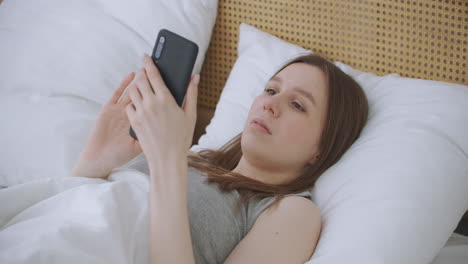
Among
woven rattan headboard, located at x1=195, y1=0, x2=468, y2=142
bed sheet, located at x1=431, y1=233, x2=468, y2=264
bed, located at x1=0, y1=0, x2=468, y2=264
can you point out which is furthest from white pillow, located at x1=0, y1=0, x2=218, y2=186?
bed sheet, located at x1=431, y1=233, x2=468, y2=264

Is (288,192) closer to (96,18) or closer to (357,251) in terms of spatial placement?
(357,251)

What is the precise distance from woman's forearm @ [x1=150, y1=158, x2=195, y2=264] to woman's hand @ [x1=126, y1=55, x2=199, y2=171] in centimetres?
2

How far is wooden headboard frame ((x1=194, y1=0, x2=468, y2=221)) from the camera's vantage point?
61.6 inches

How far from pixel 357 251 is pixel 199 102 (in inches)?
39.4

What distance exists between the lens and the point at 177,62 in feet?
3.41

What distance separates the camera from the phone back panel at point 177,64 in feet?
3.40

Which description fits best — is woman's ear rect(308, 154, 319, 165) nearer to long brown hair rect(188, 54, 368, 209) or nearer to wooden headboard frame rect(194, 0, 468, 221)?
long brown hair rect(188, 54, 368, 209)

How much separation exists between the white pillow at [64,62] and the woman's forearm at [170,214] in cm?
50

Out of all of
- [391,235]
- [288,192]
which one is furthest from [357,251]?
[288,192]

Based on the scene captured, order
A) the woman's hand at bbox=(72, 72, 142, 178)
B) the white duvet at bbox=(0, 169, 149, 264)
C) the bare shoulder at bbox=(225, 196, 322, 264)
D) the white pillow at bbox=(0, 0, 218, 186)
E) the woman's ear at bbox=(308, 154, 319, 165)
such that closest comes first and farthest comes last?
the white duvet at bbox=(0, 169, 149, 264) → the bare shoulder at bbox=(225, 196, 322, 264) → the woman's hand at bbox=(72, 72, 142, 178) → the woman's ear at bbox=(308, 154, 319, 165) → the white pillow at bbox=(0, 0, 218, 186)

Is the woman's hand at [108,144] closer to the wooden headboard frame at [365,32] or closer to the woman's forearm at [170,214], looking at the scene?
the woman's forearm at [170,214]

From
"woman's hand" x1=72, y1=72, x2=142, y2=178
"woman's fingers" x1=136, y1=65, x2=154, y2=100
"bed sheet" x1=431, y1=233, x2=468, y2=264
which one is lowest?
"bed sheet" x1=431, y1=233, x2=468, y2=264

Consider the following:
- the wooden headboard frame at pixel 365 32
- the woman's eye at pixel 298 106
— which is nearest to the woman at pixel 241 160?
the woman's eye at pixel 298 106

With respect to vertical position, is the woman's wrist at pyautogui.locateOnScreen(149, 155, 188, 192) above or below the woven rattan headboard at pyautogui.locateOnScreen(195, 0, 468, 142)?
below
